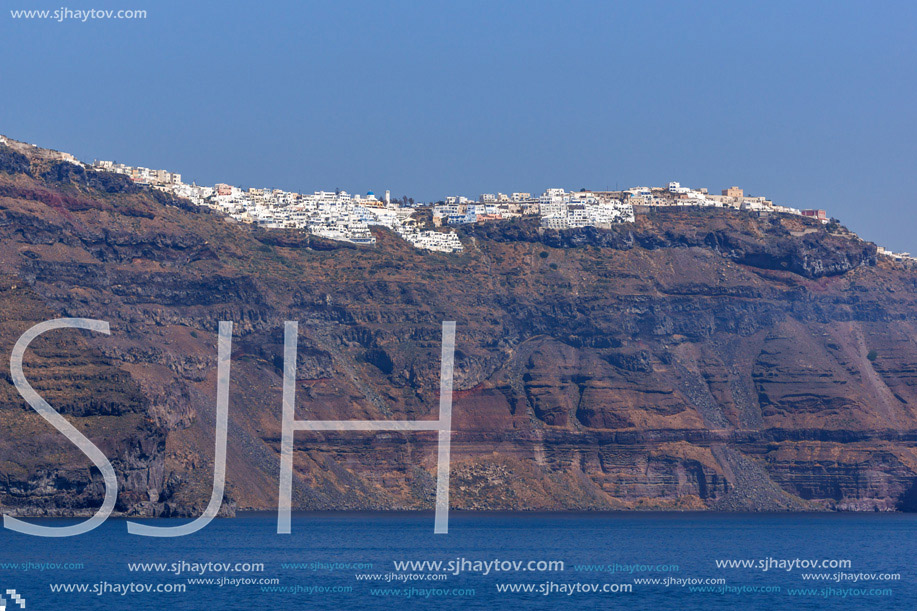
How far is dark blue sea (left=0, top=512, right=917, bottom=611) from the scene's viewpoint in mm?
79812

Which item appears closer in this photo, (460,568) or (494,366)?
(460,568)

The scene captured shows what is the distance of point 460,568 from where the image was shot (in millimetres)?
95312

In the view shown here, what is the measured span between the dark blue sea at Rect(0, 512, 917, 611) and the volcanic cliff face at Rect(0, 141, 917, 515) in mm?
28845

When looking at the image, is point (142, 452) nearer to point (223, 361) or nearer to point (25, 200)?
point (223, 361)

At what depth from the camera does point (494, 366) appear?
18062cm

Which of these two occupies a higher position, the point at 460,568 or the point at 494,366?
the point at 494,366

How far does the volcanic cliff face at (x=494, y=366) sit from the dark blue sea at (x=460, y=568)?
28.8 metres

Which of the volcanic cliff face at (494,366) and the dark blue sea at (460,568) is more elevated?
the volcanic cliff face at (494,366)

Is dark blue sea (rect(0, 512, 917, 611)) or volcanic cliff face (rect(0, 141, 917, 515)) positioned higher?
volcanic cliff face (rect(0, 141, 917, 515))

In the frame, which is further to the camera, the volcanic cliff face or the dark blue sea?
the volcanic cliff face

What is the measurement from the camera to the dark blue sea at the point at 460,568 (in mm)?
79812

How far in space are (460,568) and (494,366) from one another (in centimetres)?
8586

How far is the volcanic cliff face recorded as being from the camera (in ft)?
536

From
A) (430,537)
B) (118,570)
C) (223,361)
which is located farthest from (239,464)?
(118,570)
